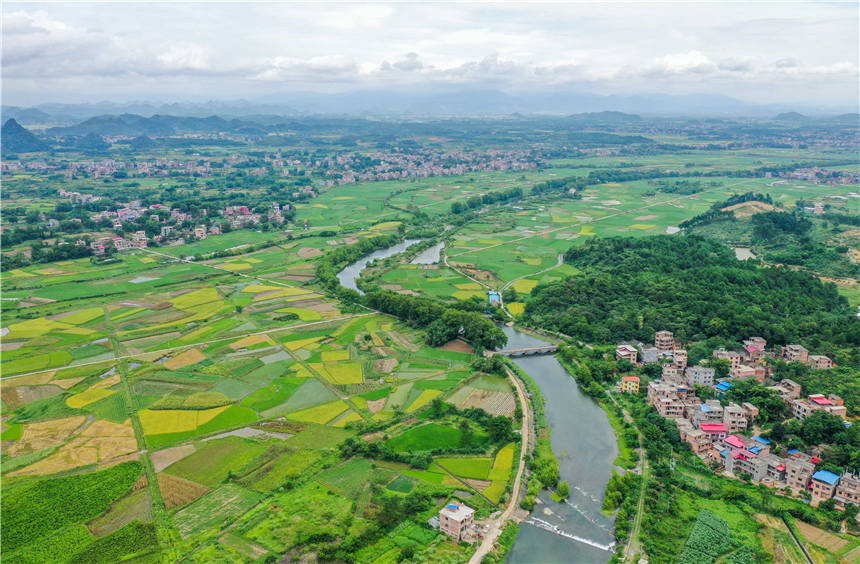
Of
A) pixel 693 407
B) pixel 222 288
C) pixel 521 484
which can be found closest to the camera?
pixel 521 484

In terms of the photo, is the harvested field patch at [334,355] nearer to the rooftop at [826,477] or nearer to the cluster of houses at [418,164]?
the rooftop at [826,477]

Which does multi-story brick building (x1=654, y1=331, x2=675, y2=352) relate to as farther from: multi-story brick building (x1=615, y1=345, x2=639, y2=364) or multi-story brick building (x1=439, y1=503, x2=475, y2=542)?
multi-story brick building (x1=439, y1=503, x2=475, y2=542)

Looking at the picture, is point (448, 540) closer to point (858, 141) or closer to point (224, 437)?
point (224, 437)

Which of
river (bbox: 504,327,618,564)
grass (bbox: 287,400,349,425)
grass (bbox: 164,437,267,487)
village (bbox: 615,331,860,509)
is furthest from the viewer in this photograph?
grass (bbox: 287,400,349,425)

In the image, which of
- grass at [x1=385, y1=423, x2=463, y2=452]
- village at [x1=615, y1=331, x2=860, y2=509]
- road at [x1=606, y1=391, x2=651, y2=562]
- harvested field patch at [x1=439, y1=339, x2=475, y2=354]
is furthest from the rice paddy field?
village at [x1=615, y1=331, x2=860, y2=509]

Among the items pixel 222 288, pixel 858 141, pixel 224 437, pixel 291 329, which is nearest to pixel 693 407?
pixel 224 437

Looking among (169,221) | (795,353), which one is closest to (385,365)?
(795,353)

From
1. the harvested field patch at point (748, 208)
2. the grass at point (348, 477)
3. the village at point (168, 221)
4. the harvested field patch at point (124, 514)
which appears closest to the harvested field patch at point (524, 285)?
the grass at point (348, 477)

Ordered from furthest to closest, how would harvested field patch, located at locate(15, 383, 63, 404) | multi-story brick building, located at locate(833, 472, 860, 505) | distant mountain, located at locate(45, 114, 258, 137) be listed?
distant mountain, located at locate(45, 114, 258, 137) < harvested field patch, located at locate(15, 383, 63, 404) < multi-story brick building, located at locate(833, 472, 860, 505)
